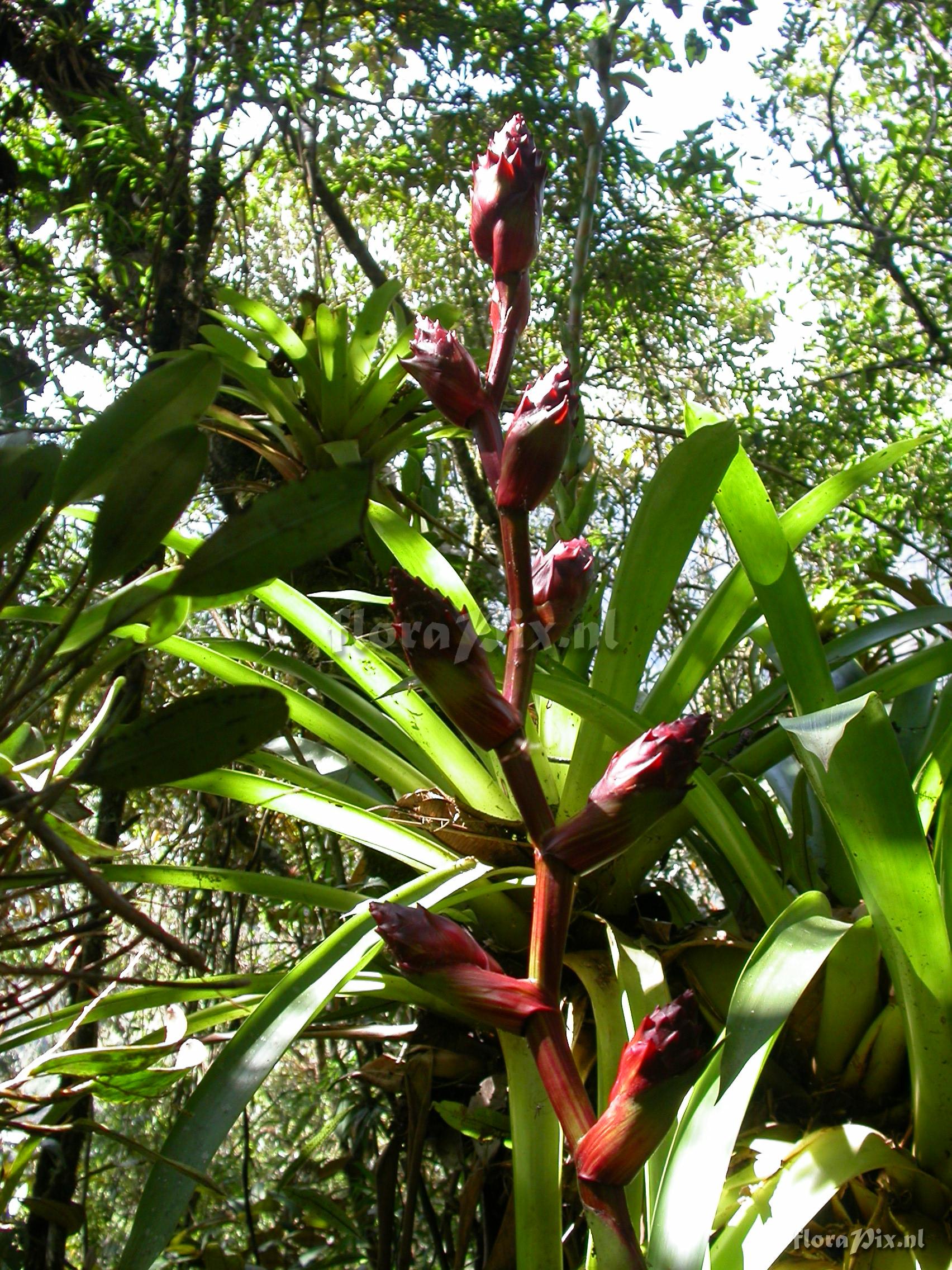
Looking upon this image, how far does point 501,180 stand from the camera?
572mm

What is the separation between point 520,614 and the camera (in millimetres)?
496

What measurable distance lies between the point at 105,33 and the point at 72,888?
132 centimetres

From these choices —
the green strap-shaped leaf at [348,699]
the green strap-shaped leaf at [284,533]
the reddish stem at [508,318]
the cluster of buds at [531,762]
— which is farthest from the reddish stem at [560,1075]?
the green strap-shaped leaf at [348,699]

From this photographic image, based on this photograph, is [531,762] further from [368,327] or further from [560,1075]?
[368,327]

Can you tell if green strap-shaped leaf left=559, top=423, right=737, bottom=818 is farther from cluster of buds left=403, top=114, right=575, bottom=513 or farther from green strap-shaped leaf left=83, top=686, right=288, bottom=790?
green strap-shaped leaf left=83, top=686, right=288, bottom=790

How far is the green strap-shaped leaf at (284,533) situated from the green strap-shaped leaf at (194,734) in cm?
4

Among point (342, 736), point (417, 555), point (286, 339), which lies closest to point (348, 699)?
point (342, 736)

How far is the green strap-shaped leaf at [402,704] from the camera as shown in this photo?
0.88 meters

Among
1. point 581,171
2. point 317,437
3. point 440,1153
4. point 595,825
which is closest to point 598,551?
point 317,437

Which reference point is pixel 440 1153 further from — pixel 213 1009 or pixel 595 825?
pixel 595 825

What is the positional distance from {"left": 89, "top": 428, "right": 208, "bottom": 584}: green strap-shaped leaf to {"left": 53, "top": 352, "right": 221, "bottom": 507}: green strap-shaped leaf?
0.02 metres

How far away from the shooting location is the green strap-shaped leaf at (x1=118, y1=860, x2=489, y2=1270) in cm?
46

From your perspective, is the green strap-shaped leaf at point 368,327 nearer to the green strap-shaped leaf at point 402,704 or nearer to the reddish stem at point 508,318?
the green strap-shaped leaf at point 402,704

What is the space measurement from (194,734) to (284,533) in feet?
0.25
